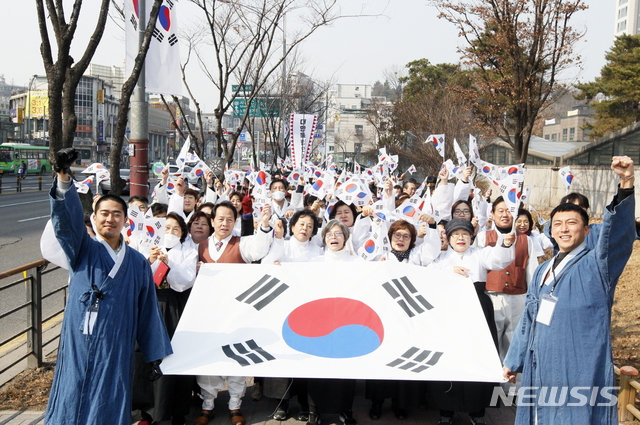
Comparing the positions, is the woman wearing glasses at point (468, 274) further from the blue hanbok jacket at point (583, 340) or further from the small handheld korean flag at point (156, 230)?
the small handheld korean flag at point (156, 230)

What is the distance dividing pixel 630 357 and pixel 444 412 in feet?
8.55

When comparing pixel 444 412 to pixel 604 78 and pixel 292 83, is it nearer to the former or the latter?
pixel 292 83

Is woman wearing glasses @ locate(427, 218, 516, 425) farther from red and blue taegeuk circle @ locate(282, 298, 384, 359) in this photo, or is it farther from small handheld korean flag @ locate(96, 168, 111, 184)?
small handheld korean flag @ locate(96, 168, 111, 184)

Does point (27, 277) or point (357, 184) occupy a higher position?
point (357, 184)

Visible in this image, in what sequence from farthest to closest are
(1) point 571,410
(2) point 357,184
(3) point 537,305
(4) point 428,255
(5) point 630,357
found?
(2) point 357,184 → (5) point 630,357 → (4) point 428,255 → (3) point 537,305 → (1) point 571,410

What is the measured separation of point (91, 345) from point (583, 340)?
8.88 ft

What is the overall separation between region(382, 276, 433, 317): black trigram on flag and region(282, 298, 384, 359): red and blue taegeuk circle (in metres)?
0.22

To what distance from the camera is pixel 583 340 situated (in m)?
3.07

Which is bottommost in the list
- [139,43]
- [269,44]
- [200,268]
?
[200,268]

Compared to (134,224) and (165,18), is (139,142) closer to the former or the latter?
(165,18)

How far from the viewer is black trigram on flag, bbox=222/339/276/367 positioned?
154 inches

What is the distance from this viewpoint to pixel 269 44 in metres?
15.5

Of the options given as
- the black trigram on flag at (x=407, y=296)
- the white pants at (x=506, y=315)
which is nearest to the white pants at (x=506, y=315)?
the white pants at (x=506, y=315)

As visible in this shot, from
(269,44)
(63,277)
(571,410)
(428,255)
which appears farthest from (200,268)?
(269,44)
